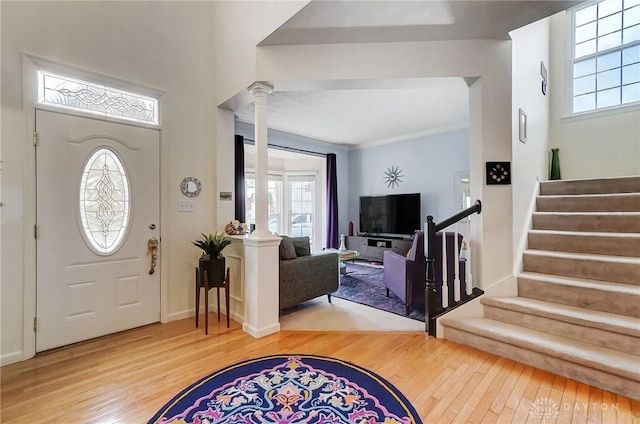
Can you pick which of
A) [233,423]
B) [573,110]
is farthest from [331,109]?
[233,423]

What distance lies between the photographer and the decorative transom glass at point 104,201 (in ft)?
8.50

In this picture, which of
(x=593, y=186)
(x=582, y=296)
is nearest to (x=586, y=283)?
(x=582, y=296)

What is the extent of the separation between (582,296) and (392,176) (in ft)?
14.6

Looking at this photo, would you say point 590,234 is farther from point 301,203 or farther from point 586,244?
point 301,203

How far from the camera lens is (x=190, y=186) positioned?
127 inches

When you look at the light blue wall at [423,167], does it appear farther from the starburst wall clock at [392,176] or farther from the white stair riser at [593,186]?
the white stair riser at [593,186]

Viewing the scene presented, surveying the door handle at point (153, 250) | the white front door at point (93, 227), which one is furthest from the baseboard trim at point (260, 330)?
the door handle at point (153, 250)

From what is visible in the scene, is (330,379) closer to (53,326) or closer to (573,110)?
(53,326)

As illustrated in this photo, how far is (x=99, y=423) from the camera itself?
1.56 metres

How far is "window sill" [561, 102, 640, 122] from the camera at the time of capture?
3691 mm

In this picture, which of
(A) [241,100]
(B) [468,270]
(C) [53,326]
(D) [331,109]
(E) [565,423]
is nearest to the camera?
(E) [565,423]

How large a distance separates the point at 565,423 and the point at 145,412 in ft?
7.83

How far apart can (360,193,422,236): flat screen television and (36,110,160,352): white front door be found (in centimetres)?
462

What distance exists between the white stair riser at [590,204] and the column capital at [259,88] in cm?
343
